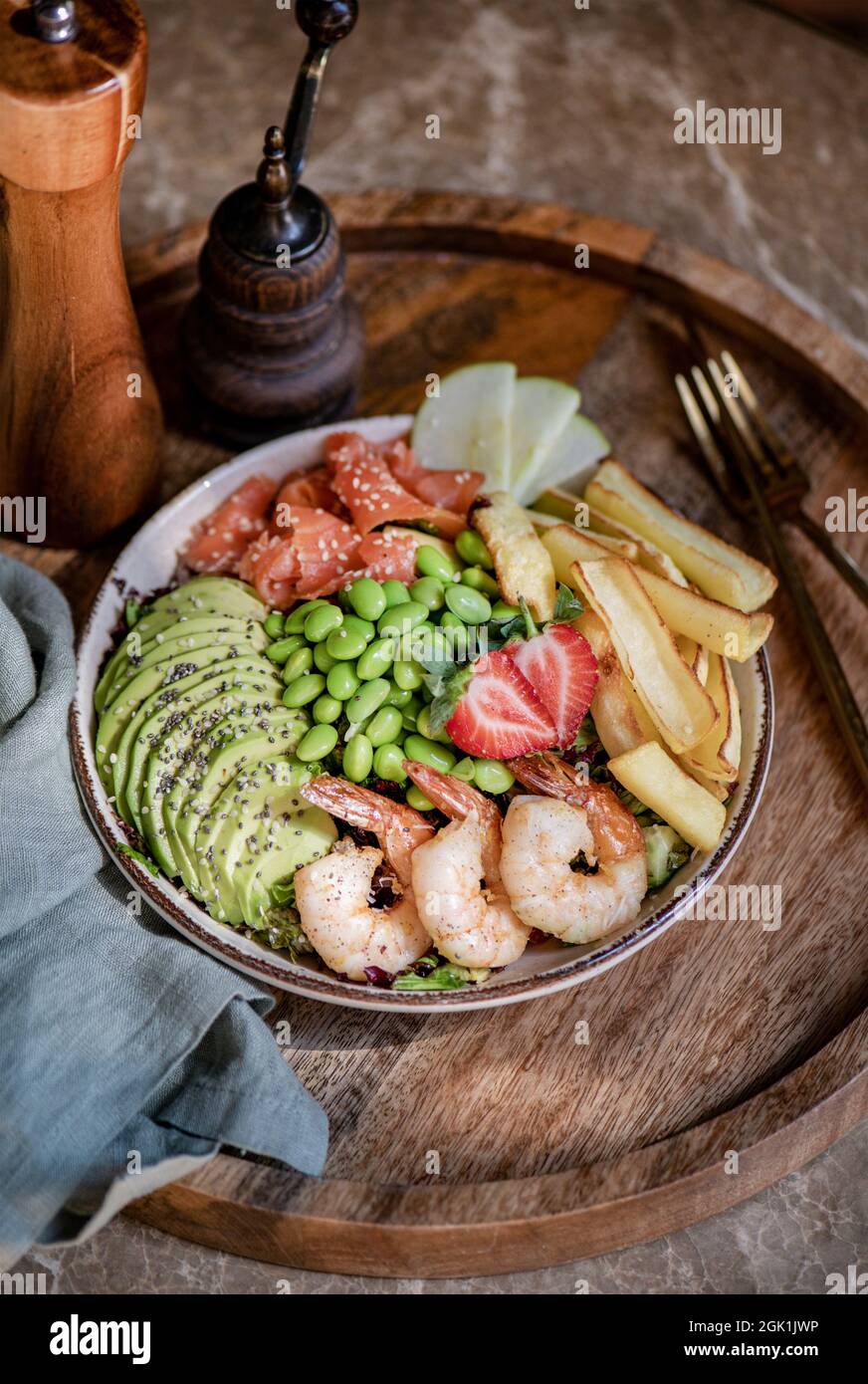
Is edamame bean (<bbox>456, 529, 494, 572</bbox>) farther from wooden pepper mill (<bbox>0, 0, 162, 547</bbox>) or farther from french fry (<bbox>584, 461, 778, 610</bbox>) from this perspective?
wooden pepper mill (<bbox>0, 0, 162, 547</bbox>)

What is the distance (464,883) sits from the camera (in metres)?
2.24

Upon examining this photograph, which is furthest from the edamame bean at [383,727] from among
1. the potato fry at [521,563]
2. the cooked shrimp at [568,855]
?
the potato fry at [521,563]

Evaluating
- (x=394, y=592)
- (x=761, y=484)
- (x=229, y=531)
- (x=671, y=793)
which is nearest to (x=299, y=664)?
(x=394, y=592)

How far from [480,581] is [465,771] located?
16.3 inches

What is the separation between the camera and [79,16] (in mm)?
2189

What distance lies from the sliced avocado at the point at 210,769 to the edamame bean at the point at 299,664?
0.35 feet

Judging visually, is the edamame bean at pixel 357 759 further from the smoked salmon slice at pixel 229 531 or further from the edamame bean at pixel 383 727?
the smoked salmon slice at pixel 229 531

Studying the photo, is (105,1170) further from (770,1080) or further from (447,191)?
(447,191)

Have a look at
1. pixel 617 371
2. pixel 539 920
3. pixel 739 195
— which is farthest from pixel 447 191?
pixel 539 920

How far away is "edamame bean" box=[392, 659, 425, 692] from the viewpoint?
8.06 ft

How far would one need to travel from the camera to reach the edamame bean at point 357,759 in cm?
239

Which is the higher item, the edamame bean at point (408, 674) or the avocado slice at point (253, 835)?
the edamame bean at point (408, 674)

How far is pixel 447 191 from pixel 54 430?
132 cm

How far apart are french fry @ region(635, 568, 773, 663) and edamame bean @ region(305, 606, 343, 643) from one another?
57cm
